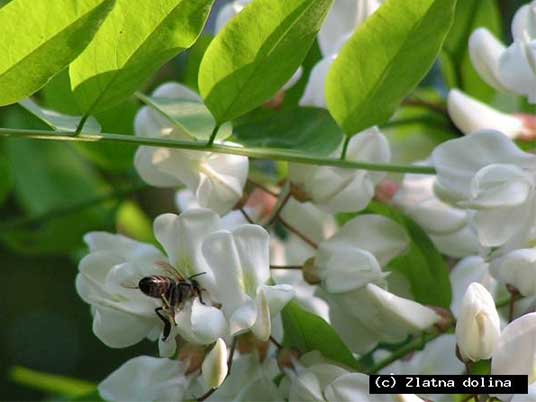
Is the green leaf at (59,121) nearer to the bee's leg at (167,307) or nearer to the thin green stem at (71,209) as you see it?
the bee's leg at (167,307)

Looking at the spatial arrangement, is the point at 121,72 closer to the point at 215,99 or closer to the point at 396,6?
the point at 215,99

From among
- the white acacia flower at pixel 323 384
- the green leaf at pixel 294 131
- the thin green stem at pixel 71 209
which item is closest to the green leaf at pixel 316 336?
the white acacia flower at pixel 323 384

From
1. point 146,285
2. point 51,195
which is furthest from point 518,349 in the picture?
point 51,195

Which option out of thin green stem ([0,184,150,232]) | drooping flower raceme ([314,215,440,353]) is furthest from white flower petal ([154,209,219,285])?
thin green stem ([0,184,150,232])

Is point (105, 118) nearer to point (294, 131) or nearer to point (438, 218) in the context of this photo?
point (294, 131)

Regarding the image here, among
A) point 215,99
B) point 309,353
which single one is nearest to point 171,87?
point 215,99

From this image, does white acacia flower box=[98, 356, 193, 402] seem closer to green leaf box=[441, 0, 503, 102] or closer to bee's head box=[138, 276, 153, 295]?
bee's head box=[138, 276, 153, 295]
